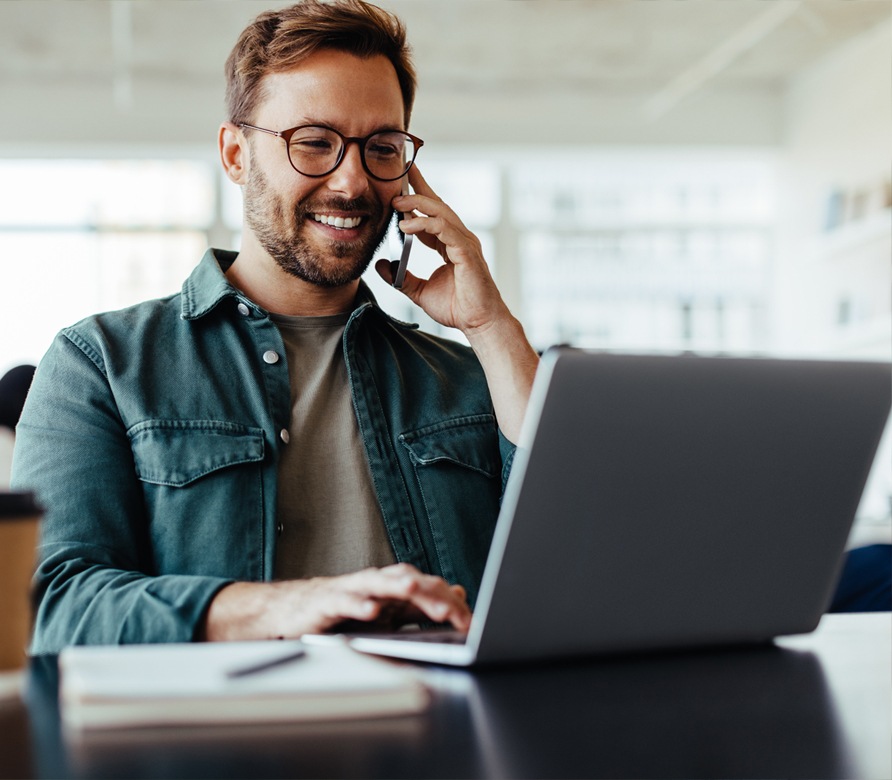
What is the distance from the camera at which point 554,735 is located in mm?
605

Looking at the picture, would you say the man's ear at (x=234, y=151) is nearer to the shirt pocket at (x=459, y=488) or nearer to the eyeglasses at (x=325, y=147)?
the eyeglasses at (x=325, y=147)

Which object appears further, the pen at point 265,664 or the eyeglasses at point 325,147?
the eyeglasses at point 325,147

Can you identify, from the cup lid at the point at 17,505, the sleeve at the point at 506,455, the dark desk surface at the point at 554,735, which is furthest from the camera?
the sleeve at the point at 506,455

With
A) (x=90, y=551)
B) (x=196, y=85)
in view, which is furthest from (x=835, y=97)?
(x=90, y=551)

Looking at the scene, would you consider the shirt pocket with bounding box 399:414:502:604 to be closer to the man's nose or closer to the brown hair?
the man's nose

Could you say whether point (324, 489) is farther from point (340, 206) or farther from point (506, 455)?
point (340, 206)

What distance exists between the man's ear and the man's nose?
0.19m

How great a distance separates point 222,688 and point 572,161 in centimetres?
694

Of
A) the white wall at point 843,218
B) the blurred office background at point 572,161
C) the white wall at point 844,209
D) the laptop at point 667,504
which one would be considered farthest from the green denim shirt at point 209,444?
the white wall at point 844,209

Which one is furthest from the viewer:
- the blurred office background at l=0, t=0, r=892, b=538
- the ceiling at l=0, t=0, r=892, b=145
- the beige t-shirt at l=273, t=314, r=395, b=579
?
the blurred office background at l=0, t=0, r=892, b=538

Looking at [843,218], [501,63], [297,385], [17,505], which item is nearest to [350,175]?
[297,385]

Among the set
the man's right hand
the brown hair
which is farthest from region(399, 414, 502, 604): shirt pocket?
the brown hair

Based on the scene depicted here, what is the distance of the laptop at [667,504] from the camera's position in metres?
0.73

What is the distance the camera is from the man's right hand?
31.6 inches
